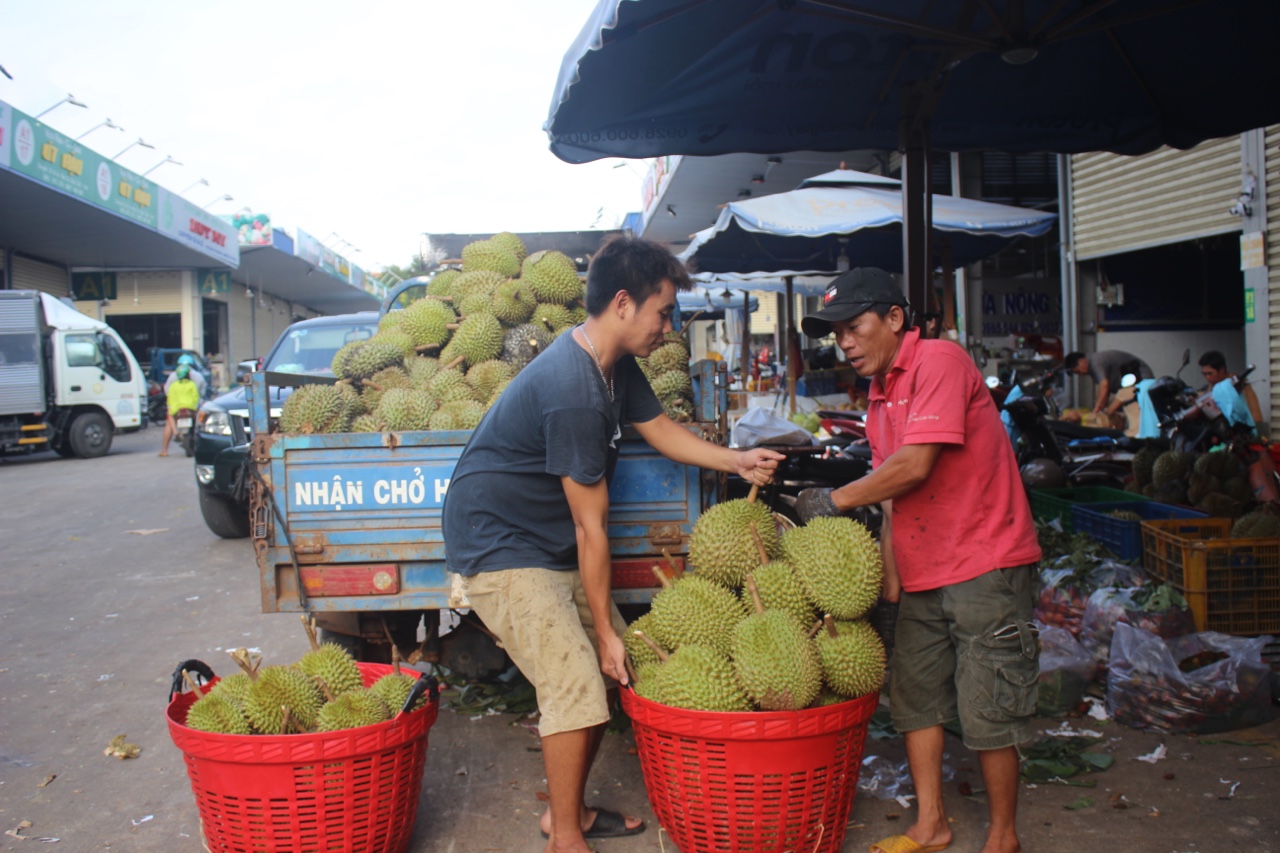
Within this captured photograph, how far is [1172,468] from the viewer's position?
5648mm

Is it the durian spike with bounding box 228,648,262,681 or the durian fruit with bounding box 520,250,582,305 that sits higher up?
the durian fruit with bounding box 520,250,582,305

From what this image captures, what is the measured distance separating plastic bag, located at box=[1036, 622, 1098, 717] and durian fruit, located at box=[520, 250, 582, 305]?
2.92m

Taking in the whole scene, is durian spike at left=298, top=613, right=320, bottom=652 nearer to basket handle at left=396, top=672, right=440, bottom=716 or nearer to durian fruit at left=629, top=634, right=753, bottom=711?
basket handle at left=396, top=672, right=440, bottom=716

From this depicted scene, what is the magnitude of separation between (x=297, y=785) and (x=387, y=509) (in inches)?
49.0

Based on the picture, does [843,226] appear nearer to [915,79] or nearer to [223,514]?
[915,79]

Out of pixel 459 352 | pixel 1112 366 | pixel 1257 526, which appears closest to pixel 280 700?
pixel 459 352

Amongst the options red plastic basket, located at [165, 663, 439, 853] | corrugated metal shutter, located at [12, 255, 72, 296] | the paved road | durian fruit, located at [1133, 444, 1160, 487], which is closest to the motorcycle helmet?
durian fruit, located at [1133, 444, 1160, 487]

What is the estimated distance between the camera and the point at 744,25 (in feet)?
13.9

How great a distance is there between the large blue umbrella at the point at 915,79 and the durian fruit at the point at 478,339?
107 centimetres

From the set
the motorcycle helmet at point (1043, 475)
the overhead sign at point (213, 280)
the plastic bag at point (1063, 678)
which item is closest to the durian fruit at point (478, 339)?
the plastic bag at point (1063, 678)

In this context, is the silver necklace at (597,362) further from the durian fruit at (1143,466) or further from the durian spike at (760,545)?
the durian fruit at (1143,466)

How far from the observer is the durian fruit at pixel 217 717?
2.82 m

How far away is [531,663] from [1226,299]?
1262cm

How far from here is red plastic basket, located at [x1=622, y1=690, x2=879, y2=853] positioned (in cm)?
269
